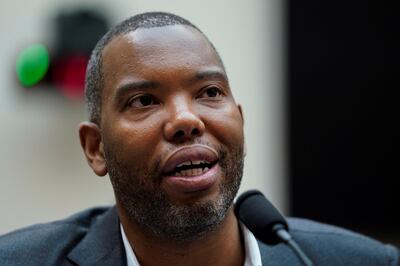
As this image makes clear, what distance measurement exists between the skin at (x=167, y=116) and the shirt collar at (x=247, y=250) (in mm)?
25

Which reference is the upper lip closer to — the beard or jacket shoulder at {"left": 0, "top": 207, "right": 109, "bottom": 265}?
the beard

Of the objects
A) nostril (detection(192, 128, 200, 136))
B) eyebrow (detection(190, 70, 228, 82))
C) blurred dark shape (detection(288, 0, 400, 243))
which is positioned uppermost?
eyebrow (detection(190, 70, 228, 82))

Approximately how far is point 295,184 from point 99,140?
13.3ft

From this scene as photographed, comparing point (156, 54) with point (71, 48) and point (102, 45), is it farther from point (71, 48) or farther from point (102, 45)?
point (71, 48)

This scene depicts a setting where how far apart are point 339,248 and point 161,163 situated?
963mm

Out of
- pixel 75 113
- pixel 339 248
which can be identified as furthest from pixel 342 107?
pixel 339 248

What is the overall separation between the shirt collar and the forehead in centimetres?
62

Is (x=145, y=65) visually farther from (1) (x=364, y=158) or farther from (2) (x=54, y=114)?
(1) (x=364, y=158)

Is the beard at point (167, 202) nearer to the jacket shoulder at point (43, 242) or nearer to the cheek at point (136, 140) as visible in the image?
the cheek at point (136, 140)

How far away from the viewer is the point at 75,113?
6.40 meters

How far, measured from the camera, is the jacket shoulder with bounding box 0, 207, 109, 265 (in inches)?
122

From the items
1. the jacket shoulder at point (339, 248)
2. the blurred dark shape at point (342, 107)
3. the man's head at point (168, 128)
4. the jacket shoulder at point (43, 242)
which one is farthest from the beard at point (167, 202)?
the blurred dark shape at point (342, 107)

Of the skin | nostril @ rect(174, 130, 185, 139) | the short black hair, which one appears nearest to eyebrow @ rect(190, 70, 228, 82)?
the skin

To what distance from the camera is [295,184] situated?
7016mm
